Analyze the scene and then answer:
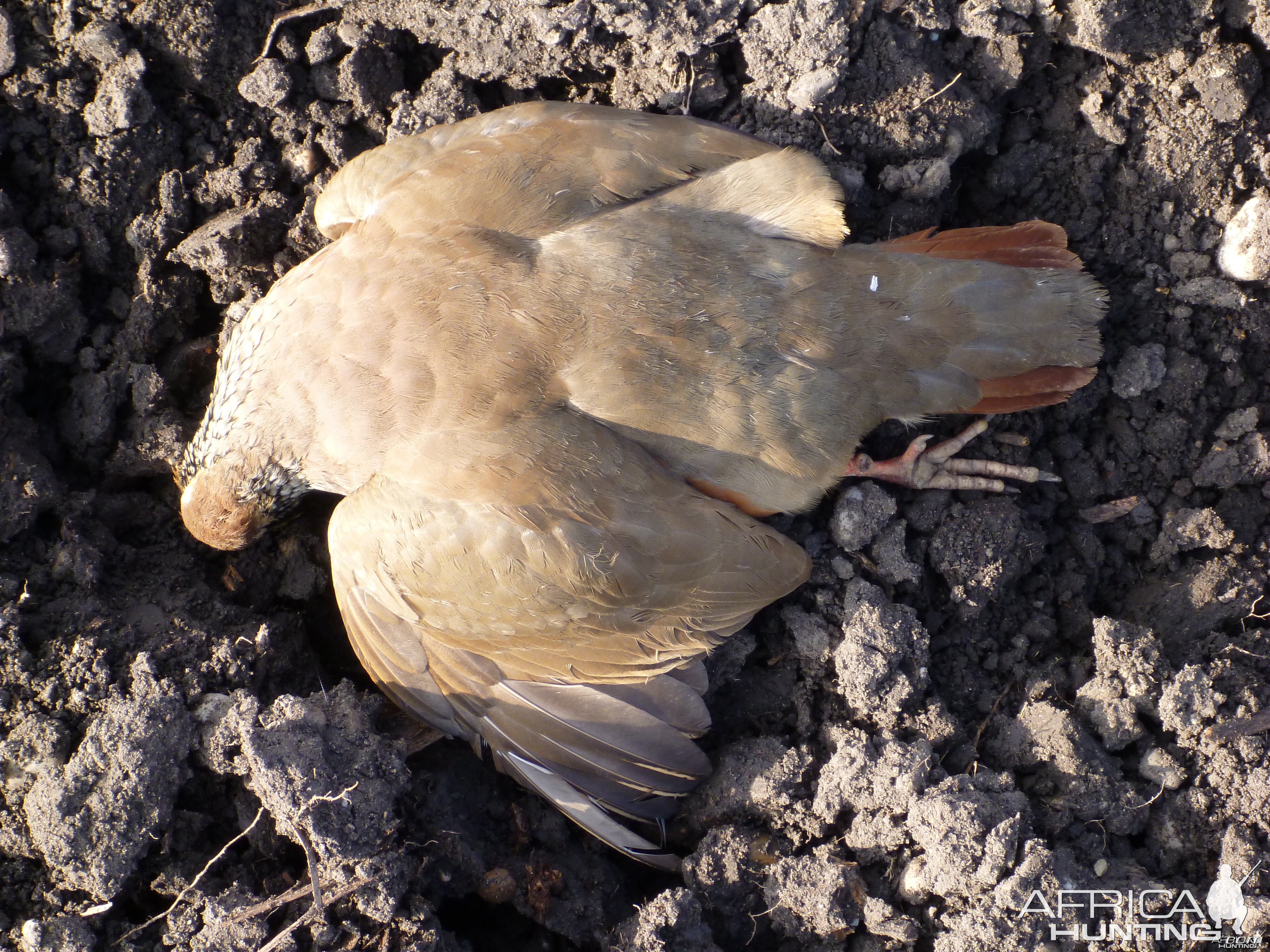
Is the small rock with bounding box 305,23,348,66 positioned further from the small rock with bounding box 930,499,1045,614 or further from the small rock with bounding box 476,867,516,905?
the small rock with bounding box 476,867,516,905

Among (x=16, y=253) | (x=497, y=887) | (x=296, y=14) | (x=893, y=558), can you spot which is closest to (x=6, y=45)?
(x=16, y=253)

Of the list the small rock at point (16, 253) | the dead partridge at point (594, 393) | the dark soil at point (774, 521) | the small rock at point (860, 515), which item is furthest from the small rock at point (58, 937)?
the small rock at point (860, 515)

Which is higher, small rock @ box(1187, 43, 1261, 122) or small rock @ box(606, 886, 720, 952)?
small rock @ box(1187, 43, 1261, 122)

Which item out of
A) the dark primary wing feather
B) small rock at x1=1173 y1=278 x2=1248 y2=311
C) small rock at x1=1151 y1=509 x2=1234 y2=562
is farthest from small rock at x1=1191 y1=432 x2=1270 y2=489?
the dark primary wing feather

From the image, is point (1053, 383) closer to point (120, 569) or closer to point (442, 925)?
point (442, 925)

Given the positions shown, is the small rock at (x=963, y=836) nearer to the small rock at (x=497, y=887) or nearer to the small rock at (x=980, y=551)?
the small rock at (x=980, y=551)

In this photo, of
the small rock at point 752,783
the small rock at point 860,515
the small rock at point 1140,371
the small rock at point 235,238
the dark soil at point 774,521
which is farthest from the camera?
the small rock at point 235,238

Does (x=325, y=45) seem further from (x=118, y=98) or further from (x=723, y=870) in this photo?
(x=723, y=870)
